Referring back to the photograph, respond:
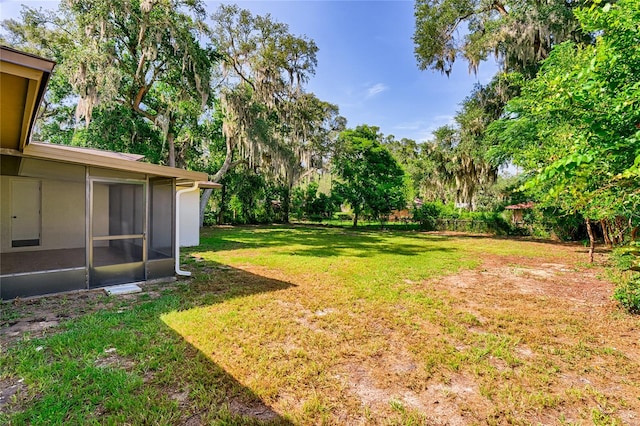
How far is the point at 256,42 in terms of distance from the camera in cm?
1393

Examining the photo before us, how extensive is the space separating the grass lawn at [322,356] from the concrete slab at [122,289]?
148 millimetres

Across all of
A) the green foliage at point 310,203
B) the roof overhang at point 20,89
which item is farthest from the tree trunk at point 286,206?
the roof overhang at point 20,89

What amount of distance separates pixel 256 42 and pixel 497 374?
16002 millimetres

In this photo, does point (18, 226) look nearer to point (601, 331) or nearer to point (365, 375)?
point (365, 375)

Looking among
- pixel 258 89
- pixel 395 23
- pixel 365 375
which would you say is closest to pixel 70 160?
pixel 365 375

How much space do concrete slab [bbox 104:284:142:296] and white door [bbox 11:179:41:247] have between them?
3.87m

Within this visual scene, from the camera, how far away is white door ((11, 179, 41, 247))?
6289mm

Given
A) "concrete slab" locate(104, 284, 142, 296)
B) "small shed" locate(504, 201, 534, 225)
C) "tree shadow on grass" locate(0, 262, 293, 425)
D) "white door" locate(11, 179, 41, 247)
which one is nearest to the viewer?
"tree shadow on grass" locate(0, 262, 293, 425)

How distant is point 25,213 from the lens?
6.41 m

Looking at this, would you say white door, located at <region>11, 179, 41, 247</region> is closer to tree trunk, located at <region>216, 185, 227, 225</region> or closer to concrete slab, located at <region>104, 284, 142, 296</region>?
concrete slab, located at <region>104, 284, 142, 296</region>

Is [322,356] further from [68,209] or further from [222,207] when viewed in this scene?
[222,207]

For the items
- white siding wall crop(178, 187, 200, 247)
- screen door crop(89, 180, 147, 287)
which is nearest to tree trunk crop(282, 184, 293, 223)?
white siding wall crop(178, 187, 200, 247)

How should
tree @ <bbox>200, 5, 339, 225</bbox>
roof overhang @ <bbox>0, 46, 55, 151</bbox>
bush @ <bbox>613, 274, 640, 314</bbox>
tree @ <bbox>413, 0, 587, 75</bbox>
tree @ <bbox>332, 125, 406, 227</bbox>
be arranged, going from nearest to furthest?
roof overhang @ <bbox>0, 46, 55, 151</bbox>, bush @ <bbox>613, 274, 640, 314</bbox>, tree @ <bbox>413, 0, 587, 75</bbox>, tree @ <bbox>200, 5, 339, 225</bbox>, tree @ <bbox>332, 125, 406, 227</bbox>

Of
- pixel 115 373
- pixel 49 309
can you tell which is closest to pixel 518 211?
pixel 115 373
